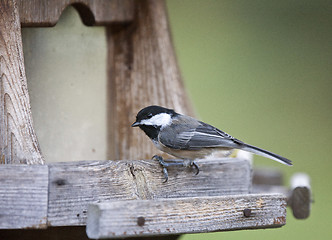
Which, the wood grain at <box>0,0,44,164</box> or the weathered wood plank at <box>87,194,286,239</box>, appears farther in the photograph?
the wood grain at <box>0,0,44,164</box>

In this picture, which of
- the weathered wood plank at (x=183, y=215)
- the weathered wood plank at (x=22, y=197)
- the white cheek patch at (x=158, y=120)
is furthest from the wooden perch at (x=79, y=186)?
the white cheek patch at (x=158, y=120)

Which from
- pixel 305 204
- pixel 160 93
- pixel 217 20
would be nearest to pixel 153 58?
pixel 160 93

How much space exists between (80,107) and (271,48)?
288cm

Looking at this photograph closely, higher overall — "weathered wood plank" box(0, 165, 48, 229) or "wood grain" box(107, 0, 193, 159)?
"wood grain" box(107, 0, 193, 159)

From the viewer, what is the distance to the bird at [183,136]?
304cm

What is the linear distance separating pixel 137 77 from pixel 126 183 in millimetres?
981

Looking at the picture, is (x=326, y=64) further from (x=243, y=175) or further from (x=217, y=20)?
(x=243, y=175)

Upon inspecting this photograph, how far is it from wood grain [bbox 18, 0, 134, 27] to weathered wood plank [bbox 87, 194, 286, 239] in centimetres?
102

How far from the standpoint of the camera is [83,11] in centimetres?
318

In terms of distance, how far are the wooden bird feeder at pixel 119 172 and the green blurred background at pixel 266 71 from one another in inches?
84.4

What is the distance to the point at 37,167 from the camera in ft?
7.48

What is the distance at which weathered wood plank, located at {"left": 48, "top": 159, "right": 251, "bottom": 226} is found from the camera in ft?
7.61

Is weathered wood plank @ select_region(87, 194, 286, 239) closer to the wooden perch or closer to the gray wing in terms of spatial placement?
the wooden perch

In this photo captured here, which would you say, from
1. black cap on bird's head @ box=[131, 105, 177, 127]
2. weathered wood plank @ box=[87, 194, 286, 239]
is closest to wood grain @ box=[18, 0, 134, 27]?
black cap on bird's head @ box=[131, 105, 177, 127]
